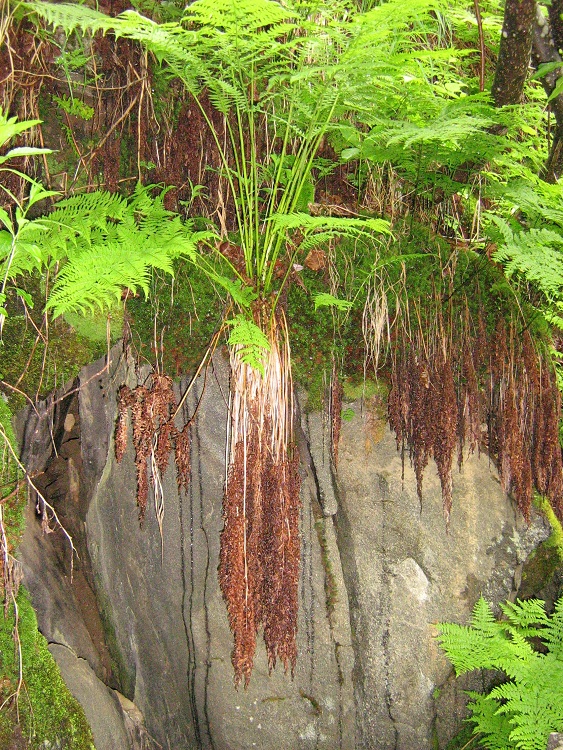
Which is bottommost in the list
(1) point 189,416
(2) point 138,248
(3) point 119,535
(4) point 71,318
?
(3) point 119,535

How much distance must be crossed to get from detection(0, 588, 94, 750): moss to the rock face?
65 centimetres

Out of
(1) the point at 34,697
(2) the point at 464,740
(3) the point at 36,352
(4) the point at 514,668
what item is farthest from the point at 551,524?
(3) the point at 36,352

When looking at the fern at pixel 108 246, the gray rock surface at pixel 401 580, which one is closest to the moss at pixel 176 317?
the fern at pixel 108 246

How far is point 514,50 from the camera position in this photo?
2904 millimetres

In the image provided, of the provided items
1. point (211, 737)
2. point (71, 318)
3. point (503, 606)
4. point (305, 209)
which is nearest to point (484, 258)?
point (305, 209)

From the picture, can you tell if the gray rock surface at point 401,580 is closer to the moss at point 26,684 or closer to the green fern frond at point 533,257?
the green fern frond at point 533,257

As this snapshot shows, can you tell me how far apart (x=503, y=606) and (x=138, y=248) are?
9.18 ft

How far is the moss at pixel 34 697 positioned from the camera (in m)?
2.46

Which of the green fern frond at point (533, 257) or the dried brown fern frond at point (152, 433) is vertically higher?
the green fern frond at point (533, 257)

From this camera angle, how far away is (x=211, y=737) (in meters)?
3.47

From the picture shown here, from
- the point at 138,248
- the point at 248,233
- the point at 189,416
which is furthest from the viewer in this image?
the point at 189,416

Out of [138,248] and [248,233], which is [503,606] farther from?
[138,248]

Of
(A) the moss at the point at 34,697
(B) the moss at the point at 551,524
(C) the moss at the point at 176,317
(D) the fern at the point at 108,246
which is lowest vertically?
(A) the moss at the point at 34,697

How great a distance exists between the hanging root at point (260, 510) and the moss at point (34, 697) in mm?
774
